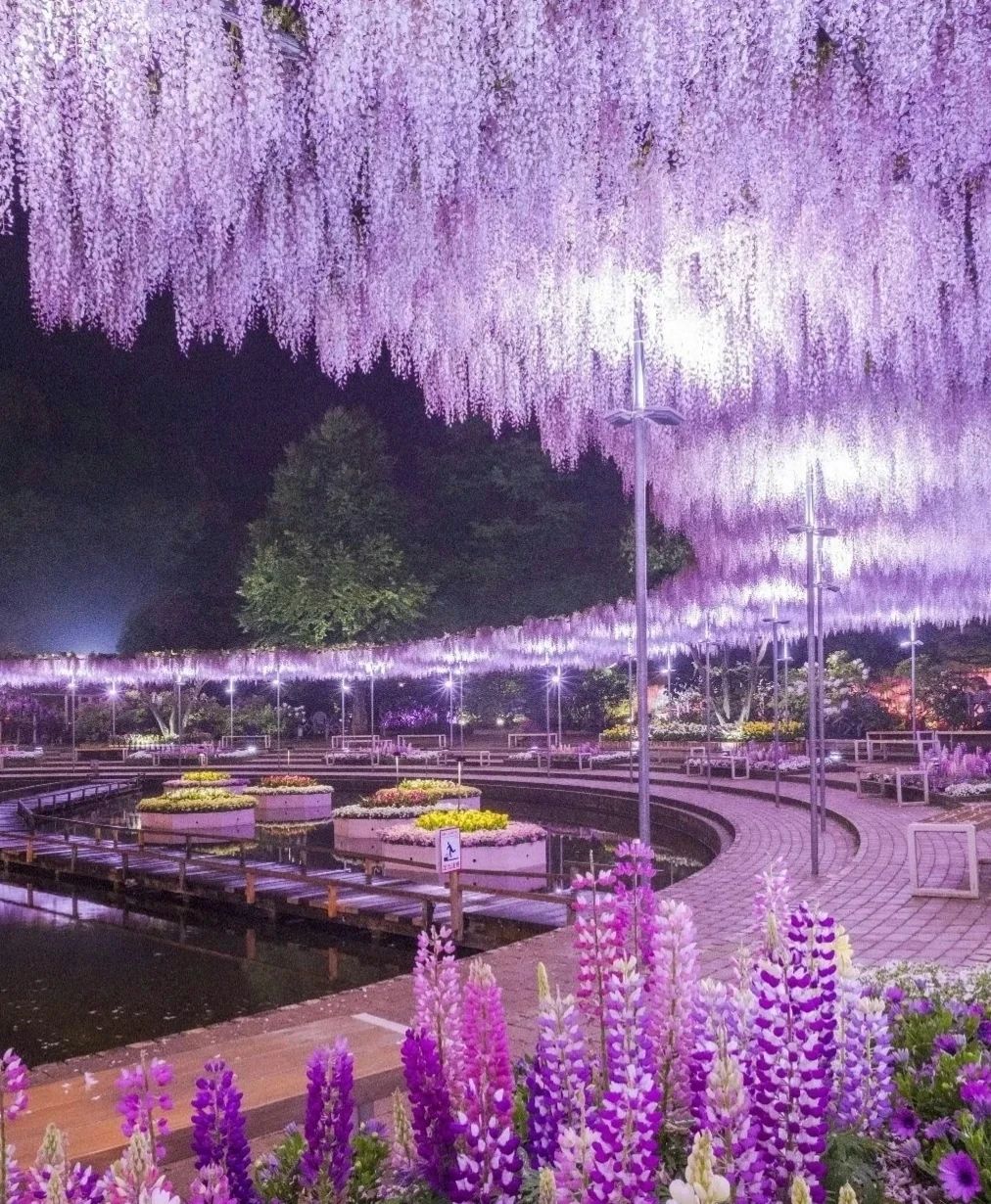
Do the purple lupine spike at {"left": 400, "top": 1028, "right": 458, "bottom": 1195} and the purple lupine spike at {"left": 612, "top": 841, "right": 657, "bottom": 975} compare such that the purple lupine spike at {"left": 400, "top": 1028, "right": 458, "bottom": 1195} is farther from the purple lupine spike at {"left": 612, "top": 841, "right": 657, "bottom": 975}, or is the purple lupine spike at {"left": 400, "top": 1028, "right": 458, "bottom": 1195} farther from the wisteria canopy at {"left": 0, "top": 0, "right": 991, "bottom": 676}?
the wisteria canopy at {"left": 0, "top": 0, "right": 991, "bottom": 676}

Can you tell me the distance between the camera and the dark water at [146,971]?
30.9 feet

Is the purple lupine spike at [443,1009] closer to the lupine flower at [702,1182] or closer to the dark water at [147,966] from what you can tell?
the lupine flower at [702,1182]

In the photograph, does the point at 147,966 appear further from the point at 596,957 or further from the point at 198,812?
the point at 596,957

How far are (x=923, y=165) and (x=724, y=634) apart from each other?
22.9 meters

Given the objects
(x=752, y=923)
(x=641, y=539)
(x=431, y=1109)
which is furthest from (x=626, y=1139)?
(x=752, y=923)

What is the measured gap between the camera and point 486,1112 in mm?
1770

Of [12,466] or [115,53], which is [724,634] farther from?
[12,466]

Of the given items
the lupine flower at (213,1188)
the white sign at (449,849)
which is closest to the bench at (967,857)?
the white sign at (449,849)

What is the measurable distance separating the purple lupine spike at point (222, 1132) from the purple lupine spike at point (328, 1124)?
0.11 metres

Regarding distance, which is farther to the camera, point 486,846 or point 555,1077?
point 486,846

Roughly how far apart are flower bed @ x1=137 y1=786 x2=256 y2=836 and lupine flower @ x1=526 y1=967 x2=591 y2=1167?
67.6 ft

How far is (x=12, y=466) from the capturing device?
46406 millimetres

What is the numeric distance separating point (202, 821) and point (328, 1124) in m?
20.8

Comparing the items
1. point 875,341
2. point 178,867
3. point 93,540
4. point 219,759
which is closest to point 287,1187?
point 875,341
